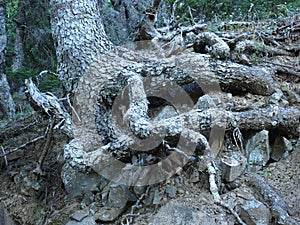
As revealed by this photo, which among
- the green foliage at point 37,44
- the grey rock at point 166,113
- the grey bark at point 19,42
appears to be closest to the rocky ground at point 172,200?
the grey rock at point 166,113

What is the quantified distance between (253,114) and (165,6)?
19.5 ft

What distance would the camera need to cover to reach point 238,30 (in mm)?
5648

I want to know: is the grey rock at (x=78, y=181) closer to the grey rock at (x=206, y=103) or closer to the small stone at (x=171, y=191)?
the small stone at (x=171, y=191)

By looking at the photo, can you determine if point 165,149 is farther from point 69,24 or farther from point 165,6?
point 165,6

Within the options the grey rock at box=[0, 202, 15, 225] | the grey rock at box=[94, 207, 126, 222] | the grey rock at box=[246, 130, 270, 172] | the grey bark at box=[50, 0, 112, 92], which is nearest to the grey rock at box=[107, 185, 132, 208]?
the grey rock at box=[94, 207, 126, 222]

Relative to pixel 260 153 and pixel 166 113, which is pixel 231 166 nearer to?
pixel 260 153

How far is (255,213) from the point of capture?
107 inches

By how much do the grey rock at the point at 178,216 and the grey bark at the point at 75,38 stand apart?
205 cm

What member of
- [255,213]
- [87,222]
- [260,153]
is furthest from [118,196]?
[260,153]

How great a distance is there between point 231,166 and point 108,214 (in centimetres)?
134

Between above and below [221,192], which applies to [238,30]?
above

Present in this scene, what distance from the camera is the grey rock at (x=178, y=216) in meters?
2.71

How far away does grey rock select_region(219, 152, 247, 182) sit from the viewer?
3.01 meters

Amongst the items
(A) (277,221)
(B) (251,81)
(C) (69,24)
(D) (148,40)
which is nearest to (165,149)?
(A) (277,221)
